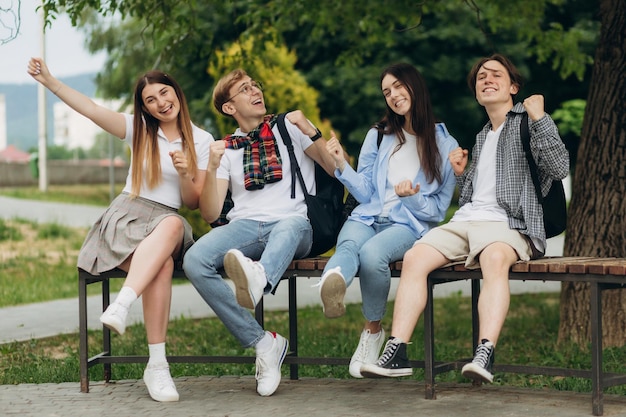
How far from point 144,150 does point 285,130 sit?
2.49ft

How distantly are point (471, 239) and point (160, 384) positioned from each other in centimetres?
171

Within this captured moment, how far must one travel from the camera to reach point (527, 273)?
5086mm

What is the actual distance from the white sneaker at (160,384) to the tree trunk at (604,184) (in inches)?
133

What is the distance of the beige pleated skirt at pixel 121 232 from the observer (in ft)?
18.0

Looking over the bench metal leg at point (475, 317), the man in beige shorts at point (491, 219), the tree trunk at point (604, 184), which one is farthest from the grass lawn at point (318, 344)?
the man in beige shorts at point (491, 219)

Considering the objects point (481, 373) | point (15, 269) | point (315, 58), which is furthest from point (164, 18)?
point (315, 58)

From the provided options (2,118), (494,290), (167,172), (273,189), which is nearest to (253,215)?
(273,189)

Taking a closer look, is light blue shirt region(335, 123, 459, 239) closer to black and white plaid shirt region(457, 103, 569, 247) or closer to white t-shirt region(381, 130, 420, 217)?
white t-shirt region(381, 130, 420, 217)

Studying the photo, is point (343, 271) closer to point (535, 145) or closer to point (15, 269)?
point (535, 145)

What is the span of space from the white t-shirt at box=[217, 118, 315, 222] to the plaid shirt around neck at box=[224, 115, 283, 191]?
0.10 feet

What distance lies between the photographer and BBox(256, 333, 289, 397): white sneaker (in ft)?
17.9

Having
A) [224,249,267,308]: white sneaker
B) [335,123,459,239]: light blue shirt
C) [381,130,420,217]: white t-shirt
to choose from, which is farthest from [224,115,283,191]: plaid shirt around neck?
[224,249,267,308]: white sneaker

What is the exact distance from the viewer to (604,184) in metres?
7.53

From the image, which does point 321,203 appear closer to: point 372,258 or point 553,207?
point 372,258
